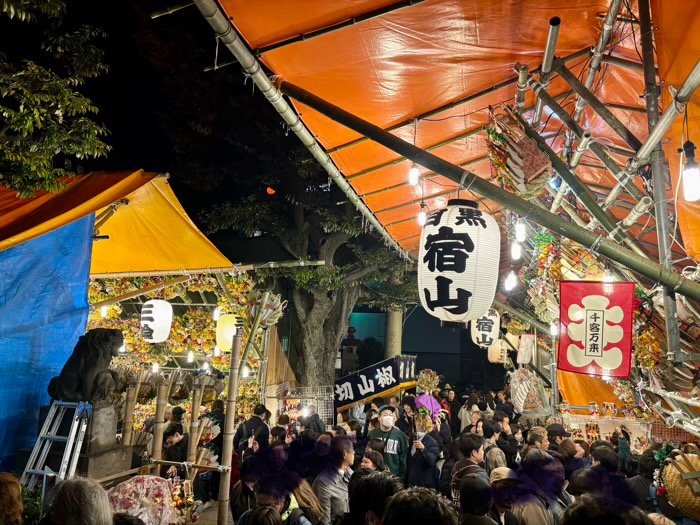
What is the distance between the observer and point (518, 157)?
5633mm

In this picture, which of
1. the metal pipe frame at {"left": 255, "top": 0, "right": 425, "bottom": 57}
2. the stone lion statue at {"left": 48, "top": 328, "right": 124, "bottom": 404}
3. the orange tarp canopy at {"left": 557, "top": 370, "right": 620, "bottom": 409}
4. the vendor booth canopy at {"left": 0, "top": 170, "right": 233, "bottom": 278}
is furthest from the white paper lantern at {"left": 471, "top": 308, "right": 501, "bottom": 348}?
the metal pipe frame at {"left": 255, "top": 0, "right": 425, "bottom": 57}

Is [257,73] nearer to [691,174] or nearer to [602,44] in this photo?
[602,44]

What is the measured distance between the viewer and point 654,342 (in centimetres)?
813

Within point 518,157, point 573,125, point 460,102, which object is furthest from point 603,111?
point 460,102

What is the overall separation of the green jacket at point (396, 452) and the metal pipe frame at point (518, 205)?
15.2 feet

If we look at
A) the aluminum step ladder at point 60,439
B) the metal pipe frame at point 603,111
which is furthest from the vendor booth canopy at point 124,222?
the metal pipe frame at point 603,111

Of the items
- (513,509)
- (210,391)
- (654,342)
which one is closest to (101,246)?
(210,391)

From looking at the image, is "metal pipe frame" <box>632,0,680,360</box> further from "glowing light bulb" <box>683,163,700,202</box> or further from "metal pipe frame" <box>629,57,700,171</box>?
"glowing light bulb" <box>683,163,700,202</box>

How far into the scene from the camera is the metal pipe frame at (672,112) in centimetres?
390

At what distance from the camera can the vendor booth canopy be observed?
7.36m

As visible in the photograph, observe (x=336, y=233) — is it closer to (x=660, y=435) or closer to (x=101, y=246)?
(x=101, y=246)

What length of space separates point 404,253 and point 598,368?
281 inches

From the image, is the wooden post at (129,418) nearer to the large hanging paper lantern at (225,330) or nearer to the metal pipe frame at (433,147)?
the metal pipe frame at (433,147)

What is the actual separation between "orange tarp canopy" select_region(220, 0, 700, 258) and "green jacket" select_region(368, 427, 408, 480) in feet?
15.2
